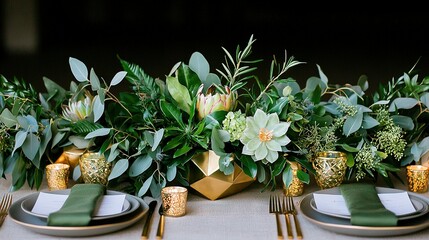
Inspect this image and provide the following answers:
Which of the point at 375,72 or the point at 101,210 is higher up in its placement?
the point at 101,210

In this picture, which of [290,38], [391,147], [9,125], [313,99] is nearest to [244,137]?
[313,99]

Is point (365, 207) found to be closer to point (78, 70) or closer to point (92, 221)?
point (92, 221)

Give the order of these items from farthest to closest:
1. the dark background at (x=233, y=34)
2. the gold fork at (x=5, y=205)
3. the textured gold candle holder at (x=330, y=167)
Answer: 1. the dark background at (x=233, y=34)
2. the textured gold candle holder at (x=330, y=167)
3. the gold fork at (x=5, y=205)

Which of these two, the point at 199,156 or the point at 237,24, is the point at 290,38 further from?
the point at 199,156

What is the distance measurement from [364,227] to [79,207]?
457mm

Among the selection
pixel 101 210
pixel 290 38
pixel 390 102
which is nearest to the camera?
pixel 101 210

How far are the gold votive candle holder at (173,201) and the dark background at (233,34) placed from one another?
1571mm

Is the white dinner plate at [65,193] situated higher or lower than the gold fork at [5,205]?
higher

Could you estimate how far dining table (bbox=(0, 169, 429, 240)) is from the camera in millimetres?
1030

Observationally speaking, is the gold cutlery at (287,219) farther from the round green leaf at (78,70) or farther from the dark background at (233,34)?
the dark background at (233,34)

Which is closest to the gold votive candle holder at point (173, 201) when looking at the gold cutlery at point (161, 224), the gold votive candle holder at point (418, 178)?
the gold cutlery at point (161, 224)

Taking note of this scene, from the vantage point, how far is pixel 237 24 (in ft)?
8.66

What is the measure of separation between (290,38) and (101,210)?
169cm

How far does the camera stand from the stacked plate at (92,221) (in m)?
1.01
